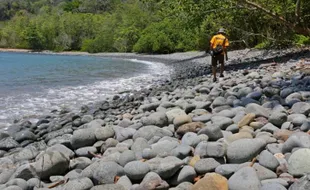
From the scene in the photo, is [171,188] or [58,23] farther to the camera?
[58,23]

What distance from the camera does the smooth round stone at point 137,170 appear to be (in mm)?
3711

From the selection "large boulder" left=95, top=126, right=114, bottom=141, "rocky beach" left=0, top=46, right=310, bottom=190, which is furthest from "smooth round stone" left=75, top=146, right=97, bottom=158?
"large boulder" left=95, top=126, right=114, bottom=141

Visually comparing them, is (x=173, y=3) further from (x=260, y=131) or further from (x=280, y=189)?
(x=280, y=189)

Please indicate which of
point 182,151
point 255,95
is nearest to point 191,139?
point 182,151

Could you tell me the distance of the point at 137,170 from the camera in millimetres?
3740

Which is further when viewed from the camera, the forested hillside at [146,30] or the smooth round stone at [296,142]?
the forested hillside at [146,30]

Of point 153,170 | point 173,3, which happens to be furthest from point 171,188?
point 173,3

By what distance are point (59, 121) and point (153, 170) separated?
480 centimetres

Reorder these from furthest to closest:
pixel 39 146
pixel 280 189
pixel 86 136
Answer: pixel 39 146 < pixel 86 136 < pixel 280 189

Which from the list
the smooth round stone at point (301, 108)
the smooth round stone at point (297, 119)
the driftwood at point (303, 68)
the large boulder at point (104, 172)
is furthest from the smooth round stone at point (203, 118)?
the driftwood at point (303, 68)

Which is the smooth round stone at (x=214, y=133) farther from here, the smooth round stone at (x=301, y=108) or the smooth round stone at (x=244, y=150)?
the smooth round stone at (x=301, y=108)

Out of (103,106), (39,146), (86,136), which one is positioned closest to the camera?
(86,136)

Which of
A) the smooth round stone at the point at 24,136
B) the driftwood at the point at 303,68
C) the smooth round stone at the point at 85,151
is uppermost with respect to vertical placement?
the driftwood at the point at 303,68

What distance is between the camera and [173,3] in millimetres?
15961
